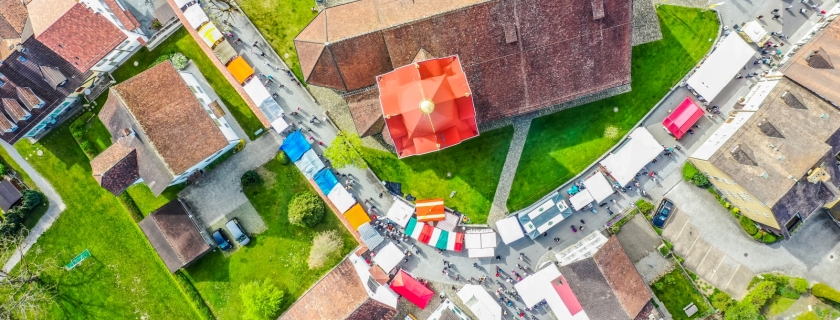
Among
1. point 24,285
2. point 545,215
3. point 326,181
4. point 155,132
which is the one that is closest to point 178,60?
point 155,132

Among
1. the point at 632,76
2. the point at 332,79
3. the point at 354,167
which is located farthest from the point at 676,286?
the point at 332,79

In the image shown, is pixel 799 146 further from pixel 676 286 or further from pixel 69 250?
pixel 69 250

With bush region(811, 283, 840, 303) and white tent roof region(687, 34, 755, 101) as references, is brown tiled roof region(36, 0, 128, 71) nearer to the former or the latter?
white tent roof region(687, 34, 755, 101)

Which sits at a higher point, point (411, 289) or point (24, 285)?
point (24, 285)

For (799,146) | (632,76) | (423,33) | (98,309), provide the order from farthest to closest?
(98,309) < (632,76) < (799,146) < (423,33)

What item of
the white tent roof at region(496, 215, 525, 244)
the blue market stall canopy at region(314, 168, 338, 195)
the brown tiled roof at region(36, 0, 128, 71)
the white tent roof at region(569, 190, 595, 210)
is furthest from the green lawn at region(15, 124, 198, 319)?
the white tent roof at region(569, 190, 595, 210)

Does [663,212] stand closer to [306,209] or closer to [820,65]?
[820,65]
